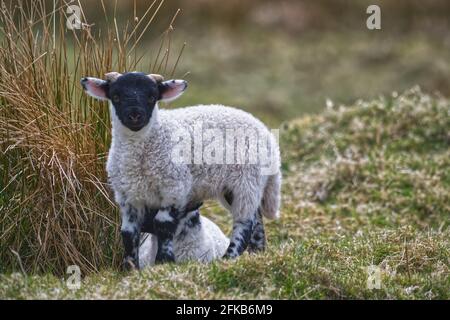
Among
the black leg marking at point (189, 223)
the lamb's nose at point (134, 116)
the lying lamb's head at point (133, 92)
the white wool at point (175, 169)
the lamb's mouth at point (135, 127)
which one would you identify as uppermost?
the lying lamb's head at point (133, 92)

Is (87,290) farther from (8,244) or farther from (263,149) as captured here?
(263,149)

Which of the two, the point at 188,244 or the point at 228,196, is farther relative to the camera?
the point at 188,244

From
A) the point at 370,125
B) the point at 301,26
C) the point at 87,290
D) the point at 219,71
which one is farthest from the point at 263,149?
the point at 301,26

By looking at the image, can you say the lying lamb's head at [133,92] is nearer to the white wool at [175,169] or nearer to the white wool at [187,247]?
the white wool at [175,169]

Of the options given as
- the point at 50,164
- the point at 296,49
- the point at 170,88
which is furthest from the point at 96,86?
the point at 296,49

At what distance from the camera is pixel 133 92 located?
282 inches

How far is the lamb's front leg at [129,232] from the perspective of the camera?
7.45 metres

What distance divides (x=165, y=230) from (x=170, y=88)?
1.08m

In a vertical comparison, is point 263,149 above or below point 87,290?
above

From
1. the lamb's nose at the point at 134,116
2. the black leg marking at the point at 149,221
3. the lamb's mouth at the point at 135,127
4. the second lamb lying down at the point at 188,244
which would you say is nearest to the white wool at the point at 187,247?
the second lamb lying down at the point at 188,244

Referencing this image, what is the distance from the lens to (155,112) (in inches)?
293

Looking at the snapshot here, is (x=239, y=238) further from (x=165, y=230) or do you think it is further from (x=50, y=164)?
(x=50, y=164)

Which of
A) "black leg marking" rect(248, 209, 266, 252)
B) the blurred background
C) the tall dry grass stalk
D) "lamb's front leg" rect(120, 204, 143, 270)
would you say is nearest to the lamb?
"lamb's front leg" rect(120, 204, 143, 270)

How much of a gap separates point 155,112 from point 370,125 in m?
5.60
